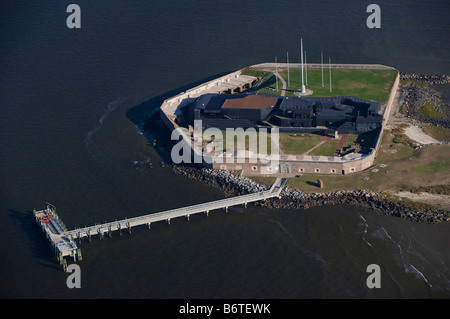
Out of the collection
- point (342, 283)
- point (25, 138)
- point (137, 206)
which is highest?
point (25, 138)

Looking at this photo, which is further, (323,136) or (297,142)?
(323,136)

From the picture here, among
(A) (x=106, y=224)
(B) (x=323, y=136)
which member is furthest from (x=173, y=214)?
(B) (x=323, y=136)

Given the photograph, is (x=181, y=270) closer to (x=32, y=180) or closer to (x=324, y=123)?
(x=32, y=180)

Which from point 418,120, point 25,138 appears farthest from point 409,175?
point 25,138

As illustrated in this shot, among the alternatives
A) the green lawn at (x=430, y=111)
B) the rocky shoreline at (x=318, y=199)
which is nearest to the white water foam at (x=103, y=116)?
the rocky shoreline at (x=318, y=199)

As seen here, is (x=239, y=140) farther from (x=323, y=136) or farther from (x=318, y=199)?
(x=318, y=199)

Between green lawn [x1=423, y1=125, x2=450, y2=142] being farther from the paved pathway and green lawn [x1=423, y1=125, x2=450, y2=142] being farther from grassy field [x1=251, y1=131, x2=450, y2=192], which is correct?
the paved pathway
